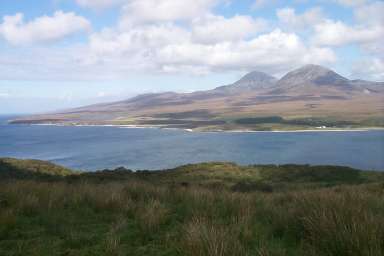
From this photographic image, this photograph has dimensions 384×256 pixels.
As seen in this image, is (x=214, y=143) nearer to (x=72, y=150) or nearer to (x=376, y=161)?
(x=72, y=150)

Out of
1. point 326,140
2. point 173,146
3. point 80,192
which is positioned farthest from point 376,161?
point 80,192

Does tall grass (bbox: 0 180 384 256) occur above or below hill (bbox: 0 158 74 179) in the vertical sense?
above

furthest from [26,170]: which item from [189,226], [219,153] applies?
[219,153]

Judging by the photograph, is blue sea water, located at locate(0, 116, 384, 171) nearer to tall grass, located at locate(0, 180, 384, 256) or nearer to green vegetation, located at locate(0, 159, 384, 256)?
green vegetation, located at locate(0, 159, 384, 256)

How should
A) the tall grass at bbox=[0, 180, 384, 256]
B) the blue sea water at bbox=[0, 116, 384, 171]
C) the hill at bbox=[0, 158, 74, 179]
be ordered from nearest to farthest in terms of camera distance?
the tall grass at bbox=[0, 180, 384, 256] → the hill at bbox=[0, 158, 74, 179] → the blue sea water at bbox=[0, 116, 384, 171]

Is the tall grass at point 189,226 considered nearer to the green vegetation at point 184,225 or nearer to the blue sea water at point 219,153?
the green vegetation at point 184,225

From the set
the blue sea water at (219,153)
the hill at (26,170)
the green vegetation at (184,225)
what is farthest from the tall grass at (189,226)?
the blue sea water at (219,153)

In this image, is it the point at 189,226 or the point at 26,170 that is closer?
the point at 189,226

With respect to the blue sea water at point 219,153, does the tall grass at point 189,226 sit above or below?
above

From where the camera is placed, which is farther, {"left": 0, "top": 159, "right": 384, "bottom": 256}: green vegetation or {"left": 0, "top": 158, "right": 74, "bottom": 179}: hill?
{"left": 0, "top": 158, "right": 74, "bottom": 179}: hill

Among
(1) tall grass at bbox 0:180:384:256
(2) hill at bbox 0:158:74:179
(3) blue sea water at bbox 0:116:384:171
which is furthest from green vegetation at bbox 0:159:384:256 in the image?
(3) blue sea water at bbox 0:116:384:171

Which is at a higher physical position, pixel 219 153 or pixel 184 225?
pixel 184 225

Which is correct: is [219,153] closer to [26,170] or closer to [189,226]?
[26,170]

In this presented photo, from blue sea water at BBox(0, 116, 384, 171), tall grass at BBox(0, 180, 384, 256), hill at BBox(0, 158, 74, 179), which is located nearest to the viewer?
tall grass at BBox(0, 180, 384, 256)
